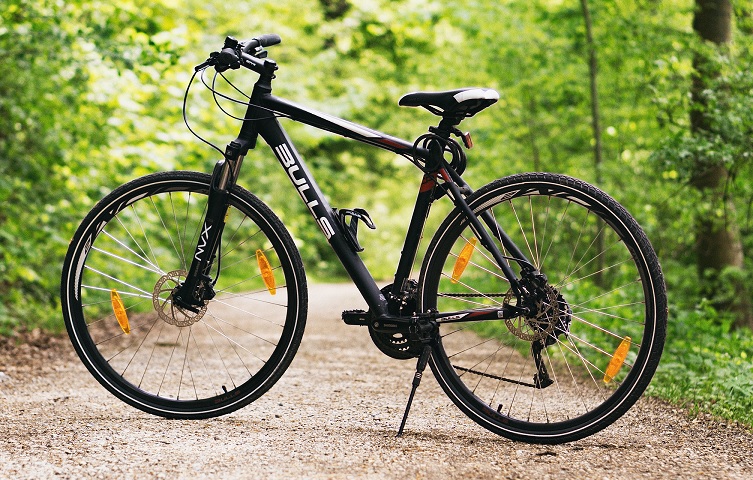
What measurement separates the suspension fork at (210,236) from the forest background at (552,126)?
2.26 metres

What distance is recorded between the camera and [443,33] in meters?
16.6

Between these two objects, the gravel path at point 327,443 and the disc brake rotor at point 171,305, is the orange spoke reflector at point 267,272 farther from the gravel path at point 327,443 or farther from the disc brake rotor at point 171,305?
the gravel path at point 327,443

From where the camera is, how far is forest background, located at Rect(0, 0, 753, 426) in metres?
5.29

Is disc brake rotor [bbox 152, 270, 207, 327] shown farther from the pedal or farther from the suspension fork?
the pedal

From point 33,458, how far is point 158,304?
0.82m

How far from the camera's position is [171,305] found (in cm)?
329

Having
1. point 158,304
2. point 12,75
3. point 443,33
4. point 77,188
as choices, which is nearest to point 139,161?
point 77,188

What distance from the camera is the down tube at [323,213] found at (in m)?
3.18

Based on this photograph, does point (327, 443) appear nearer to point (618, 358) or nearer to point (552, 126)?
point (618, 358)

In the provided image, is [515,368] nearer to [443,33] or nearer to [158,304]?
[158,304]

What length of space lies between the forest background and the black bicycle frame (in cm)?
138

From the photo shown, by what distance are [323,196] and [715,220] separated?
4.25 metres

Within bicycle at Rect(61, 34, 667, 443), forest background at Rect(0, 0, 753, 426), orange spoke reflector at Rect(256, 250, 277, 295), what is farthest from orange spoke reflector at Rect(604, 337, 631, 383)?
orange spoke reflector at Rect(256, 250, 277, 295)

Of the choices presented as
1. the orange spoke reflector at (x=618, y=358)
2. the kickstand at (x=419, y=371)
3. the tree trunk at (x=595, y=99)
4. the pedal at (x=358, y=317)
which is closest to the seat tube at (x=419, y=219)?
the pedal at (x=358, y=317)
